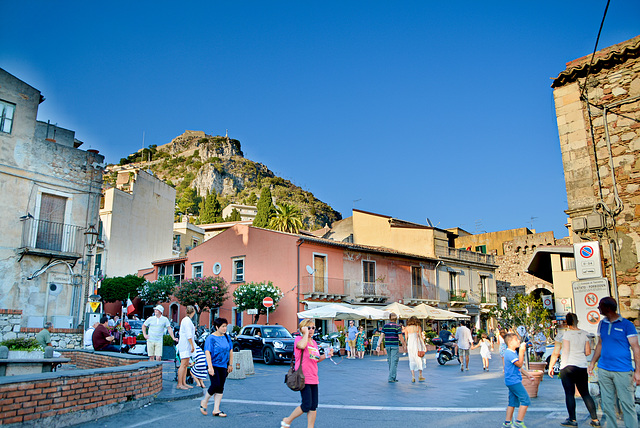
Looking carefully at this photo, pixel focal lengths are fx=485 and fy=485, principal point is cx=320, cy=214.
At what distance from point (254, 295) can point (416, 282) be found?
14.4 metres

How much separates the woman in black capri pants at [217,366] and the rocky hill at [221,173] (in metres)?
86.0

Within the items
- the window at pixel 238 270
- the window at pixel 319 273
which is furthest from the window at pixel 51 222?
the window at pixel 319 273

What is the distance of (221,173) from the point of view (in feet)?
399

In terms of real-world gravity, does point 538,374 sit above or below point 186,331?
below

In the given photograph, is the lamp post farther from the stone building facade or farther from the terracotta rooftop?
the terracotta rooftop

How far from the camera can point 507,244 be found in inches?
1980

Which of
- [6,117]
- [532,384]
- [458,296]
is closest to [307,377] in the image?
[532,384]

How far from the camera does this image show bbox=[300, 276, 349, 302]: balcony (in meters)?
28.5

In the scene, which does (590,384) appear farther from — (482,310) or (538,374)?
(482,310)

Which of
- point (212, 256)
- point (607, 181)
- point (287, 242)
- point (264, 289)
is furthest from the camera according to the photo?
point (212, 256)

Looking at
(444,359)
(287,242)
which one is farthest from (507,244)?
(444,359)

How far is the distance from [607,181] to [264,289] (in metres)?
19.0

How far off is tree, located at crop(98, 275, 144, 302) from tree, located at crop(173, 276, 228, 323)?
811 cm

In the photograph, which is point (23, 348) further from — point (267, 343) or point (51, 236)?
point (267, 343)
